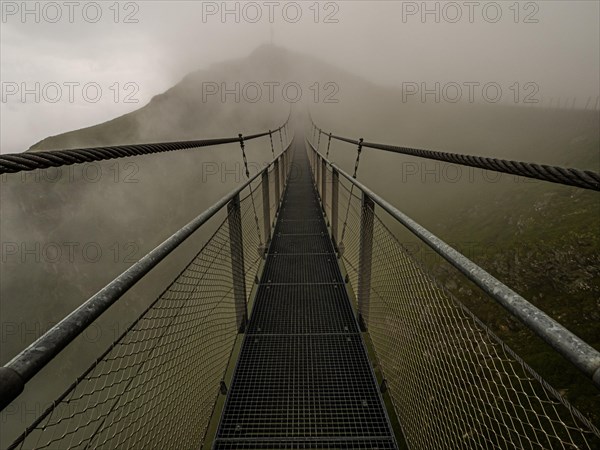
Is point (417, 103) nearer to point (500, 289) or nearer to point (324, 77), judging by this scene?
point (324, 77)

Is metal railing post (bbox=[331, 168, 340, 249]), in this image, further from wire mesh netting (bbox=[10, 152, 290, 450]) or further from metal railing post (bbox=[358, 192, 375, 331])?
wire mesh netting (bbox=[10, 152, 290, 450])

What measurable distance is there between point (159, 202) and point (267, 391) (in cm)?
9237

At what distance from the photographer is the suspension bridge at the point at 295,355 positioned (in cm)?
81

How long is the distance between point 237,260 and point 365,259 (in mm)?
1048

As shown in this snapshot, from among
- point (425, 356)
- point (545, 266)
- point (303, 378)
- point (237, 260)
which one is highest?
point (237, 260)

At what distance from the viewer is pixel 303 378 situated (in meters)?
2.30

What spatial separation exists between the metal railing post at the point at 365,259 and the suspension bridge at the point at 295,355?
0.04ft

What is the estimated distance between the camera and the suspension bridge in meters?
0.81

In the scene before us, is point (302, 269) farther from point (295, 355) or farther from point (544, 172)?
point (544, 172)

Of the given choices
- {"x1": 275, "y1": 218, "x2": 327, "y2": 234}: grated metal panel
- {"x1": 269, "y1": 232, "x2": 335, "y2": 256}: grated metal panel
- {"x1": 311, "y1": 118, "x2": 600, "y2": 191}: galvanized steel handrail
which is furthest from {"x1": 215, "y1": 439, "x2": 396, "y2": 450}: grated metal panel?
{"x1": 275, "y1": 218, "x2": 327, "y2": 234}: grated metal panel

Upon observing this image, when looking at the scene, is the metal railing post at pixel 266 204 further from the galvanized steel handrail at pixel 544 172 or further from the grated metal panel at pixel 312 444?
the galvanized steel handrail at pixel 544 172

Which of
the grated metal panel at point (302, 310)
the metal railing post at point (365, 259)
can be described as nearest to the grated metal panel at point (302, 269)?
the grated metal panel at point (302, 310)

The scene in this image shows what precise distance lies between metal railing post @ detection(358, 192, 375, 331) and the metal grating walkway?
0.18 m

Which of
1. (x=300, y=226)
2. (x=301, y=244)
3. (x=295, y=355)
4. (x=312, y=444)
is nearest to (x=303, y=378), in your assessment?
(x=295, y=355)
